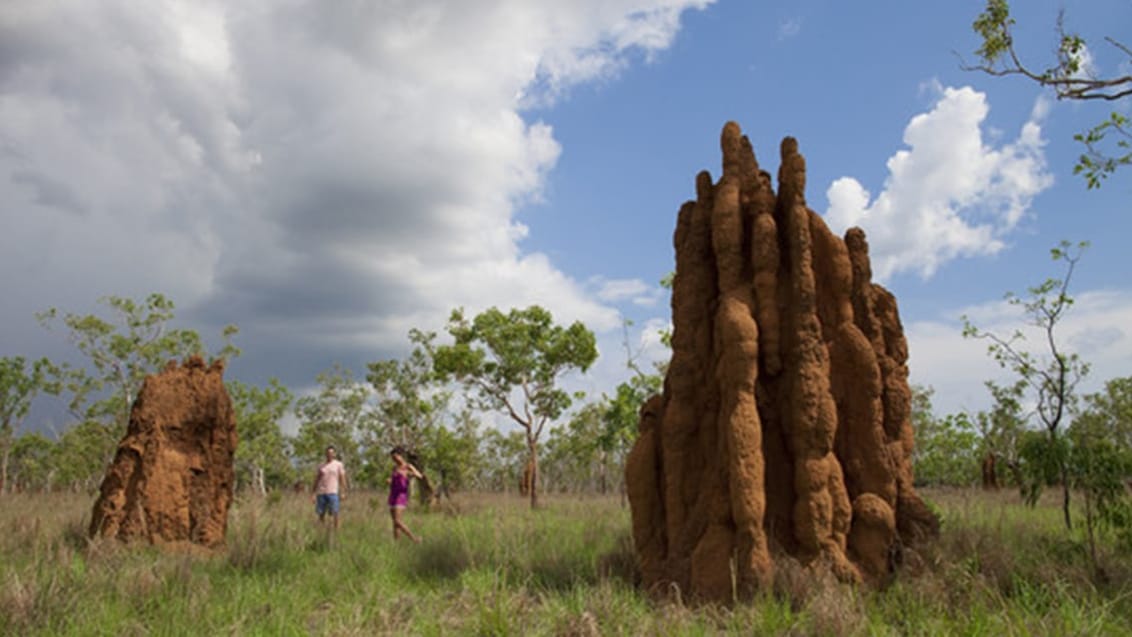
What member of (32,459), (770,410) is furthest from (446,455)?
(32,459)

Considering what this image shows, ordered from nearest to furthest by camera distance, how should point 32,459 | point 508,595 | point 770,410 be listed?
point 508,595, point 770,410, point 32,459

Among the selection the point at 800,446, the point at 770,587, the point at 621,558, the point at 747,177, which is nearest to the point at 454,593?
the point at 621,558

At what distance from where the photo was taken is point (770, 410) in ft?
25.3

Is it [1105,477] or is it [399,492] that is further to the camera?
[399,492]

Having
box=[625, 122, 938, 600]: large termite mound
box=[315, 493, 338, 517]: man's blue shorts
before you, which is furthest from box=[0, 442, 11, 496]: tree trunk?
box=[625, 122, 938, 600]: large termite mound

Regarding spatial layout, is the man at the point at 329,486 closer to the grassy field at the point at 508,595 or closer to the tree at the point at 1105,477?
the grassy field at the point at 508,595

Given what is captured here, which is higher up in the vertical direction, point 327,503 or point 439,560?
point 327,503

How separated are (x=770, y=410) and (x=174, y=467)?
9020 millimetres

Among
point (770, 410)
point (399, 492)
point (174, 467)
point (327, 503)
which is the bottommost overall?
point (327, 503)

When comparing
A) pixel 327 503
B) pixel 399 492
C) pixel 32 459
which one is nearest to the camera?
pixel 399 492

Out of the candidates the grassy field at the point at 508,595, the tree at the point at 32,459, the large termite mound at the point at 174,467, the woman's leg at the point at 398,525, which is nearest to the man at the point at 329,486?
the woman's leg at the point at 398,525

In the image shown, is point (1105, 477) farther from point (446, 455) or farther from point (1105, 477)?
point (446, 455)

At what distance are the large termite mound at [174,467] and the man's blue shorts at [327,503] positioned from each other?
2.22 meters

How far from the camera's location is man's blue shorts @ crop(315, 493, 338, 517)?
13.5m
